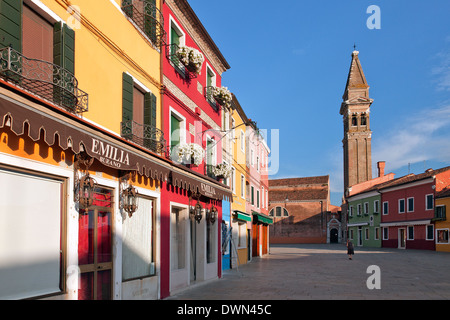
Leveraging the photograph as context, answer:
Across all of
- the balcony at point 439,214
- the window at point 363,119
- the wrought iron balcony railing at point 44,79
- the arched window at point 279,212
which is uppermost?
the window at point 363,119

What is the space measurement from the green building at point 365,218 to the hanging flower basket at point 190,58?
43.2 metres

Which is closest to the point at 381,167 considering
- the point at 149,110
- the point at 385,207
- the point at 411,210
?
the point at 385,207

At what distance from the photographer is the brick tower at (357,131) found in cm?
7125

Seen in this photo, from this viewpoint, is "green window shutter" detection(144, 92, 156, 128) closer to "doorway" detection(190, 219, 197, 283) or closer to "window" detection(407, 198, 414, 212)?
"doorway" detection(190, 219, 197, 283)

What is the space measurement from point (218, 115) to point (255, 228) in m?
14.7

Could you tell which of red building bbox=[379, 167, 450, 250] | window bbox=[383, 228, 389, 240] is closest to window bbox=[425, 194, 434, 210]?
red building bbox=[379, 167, 450, 250]

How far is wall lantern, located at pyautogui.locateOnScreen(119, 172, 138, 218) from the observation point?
9.05 m

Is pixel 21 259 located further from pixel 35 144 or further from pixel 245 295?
pixel 245 295

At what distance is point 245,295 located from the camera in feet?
40.2

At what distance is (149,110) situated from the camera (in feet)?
35.7

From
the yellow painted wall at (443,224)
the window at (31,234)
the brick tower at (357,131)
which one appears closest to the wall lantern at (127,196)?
the window at (31,234)

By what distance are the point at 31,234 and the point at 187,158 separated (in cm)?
656

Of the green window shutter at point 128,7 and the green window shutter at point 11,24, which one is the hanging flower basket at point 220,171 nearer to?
the green window shutter at point 128,7

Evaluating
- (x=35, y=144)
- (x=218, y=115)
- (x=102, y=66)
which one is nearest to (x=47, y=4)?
(x=102, y=66)
